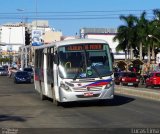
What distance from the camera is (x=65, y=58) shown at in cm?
2325

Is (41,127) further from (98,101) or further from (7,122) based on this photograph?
(98,101)

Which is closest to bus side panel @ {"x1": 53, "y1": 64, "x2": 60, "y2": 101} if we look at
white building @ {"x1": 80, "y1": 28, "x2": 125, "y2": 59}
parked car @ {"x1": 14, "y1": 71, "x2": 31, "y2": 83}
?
parked car @ {"x1": 14, "y1": 71, "x2": 31, "y2": 83}

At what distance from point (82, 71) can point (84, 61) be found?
0.52 meters

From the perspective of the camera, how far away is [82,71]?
22938mm

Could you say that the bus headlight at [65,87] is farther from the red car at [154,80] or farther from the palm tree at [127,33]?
the palm tree at [127,33]

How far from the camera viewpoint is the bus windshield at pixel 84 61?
2295cm

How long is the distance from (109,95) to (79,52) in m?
2.38

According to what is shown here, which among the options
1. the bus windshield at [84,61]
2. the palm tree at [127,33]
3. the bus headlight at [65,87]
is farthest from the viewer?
the palm tree at [127,33]

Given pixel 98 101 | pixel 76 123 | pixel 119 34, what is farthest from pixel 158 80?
pixel 119 34

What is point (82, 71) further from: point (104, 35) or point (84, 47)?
point (104, 35)

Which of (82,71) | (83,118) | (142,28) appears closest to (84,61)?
(82,71)

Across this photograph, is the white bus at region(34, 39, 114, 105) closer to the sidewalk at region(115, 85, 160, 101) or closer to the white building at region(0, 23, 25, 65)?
the sidewalk at region(115, 85, 160, 101)

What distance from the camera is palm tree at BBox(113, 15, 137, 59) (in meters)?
103

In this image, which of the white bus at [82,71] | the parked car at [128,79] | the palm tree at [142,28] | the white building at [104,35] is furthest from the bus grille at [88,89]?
the white building at [104,35]
